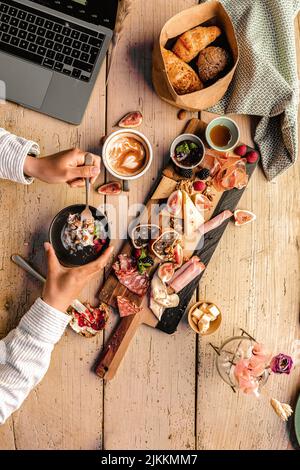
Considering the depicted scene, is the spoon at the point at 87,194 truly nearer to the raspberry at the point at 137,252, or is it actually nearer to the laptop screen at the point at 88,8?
the raspberry at the point at 137,252

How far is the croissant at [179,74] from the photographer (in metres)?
1.28

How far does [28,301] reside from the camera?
135 centimetres

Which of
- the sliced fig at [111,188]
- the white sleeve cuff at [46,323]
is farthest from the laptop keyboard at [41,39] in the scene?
the white sleeve cuff at [46,323]

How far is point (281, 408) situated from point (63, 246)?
691 mm

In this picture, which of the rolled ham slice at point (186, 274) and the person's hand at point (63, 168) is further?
the rolled ham slice at point (186, 274)

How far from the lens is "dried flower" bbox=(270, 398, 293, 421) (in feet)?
4.27

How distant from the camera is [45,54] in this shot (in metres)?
1.32

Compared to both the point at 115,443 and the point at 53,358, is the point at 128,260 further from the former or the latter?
the point at 115,443

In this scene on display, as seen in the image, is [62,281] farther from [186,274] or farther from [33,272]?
[186,274]

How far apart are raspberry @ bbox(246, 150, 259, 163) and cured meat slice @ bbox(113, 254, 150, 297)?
41cm

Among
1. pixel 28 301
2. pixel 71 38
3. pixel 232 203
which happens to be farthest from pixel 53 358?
pixel 71 38

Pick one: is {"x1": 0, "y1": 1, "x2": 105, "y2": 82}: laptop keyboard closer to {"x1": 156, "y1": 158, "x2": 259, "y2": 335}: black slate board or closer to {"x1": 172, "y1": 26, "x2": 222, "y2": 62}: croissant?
{"x1": 172, "y1": 26, "x2": 222, "y2": 62}: croissant

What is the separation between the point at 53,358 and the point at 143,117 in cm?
69

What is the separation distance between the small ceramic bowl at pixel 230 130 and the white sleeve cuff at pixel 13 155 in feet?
1.51
